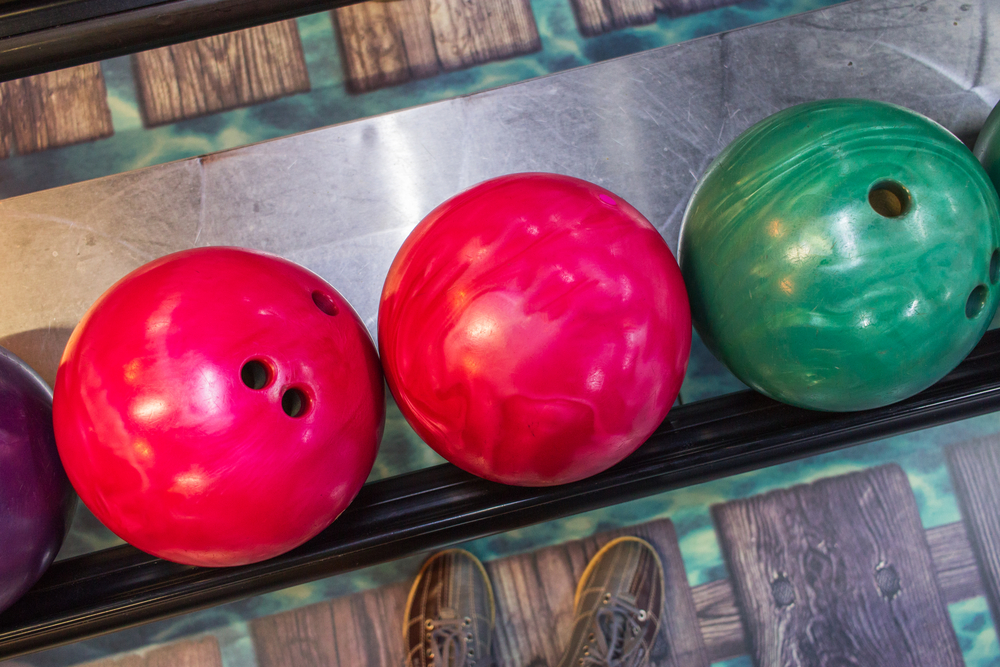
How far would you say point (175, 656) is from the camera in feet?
4.82

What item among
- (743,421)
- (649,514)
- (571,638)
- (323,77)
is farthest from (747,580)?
(323,77)

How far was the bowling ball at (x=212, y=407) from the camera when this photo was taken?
0.84m

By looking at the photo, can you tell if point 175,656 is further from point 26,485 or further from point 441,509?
point 441,509

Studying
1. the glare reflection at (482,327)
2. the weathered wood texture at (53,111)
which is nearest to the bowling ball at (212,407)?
the glare reflection at (482,327)

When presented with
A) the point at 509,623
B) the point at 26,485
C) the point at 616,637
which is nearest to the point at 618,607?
the point at 616,637

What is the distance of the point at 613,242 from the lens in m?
0.90

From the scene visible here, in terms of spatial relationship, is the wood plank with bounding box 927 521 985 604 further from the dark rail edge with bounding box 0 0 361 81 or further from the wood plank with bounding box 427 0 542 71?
the dark rail edge with bounding box 0 0 361 81

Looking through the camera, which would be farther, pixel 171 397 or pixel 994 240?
pixel 994 240

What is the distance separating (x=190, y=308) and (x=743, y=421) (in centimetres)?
96

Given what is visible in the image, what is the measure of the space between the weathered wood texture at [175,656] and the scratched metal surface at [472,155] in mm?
670

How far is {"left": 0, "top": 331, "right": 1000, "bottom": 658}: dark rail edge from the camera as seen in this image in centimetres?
111

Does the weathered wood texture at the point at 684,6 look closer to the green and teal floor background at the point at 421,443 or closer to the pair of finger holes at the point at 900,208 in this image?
the green and teal floor background at the point at 421,443

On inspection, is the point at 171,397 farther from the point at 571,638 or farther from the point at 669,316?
the point at 571,638

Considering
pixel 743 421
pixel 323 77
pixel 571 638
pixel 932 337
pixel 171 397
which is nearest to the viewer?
pixel 171 397
